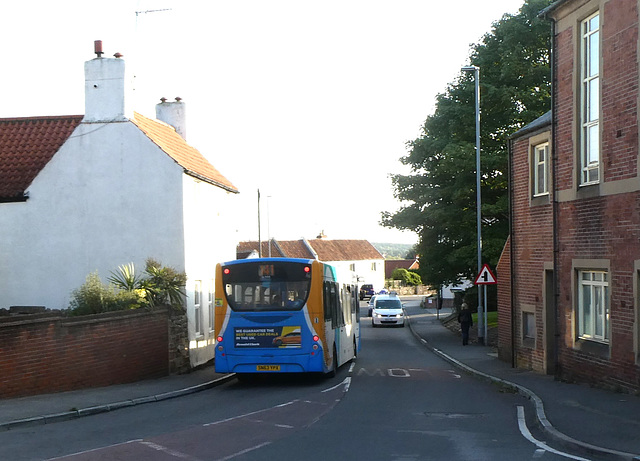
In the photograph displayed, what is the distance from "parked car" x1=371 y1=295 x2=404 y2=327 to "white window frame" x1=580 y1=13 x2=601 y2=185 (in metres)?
35.9

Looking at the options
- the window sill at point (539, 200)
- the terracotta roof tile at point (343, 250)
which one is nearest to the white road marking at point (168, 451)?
the window sill at point (539, 200)

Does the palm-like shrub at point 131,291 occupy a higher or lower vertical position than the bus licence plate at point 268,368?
higher

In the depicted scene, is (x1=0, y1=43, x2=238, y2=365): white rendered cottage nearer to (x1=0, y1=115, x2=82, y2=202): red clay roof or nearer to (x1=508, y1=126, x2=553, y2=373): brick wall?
(x1=0, y1=115, x2=82, y2=202): red clay roof

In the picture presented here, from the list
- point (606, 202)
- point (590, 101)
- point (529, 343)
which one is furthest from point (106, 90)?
point (606, 202)

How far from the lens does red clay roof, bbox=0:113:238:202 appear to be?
82.0 feet

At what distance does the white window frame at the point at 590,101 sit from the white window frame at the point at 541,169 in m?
3.43

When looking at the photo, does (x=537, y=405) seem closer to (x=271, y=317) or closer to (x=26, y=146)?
(x=271, y=317)

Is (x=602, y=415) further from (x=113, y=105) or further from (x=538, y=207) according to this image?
(x=113, y=105)

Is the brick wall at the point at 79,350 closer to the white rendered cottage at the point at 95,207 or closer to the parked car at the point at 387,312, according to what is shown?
the white rendered cottage at the point at 95,207

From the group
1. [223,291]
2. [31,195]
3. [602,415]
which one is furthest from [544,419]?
[31,195]

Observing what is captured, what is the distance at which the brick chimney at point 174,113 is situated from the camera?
3142 cm

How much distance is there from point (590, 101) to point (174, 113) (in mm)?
17610

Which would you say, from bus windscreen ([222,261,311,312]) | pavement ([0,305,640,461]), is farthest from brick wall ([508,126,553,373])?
bus windscreen ([222,261,311,312])

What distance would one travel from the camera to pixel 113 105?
81.3 ft
